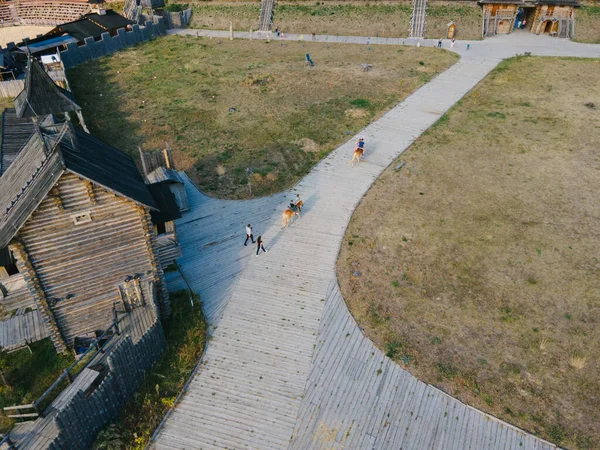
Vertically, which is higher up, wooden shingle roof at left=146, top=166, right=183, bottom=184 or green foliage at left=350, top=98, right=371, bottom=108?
wooden shingle roof at left=146, top=166, right=183, bottom=184

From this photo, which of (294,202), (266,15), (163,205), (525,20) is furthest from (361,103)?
(525,20)

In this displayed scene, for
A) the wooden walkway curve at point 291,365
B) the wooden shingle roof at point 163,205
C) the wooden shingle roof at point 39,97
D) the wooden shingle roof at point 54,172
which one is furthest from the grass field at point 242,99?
the wooden shingle roof at point 54,172

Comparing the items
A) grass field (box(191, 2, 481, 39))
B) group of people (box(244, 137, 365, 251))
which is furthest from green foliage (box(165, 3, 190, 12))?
group of people (box(244, 137, 365, 251))

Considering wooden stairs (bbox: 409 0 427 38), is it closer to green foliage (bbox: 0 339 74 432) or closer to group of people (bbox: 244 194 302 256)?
group of people (bbox: 244 194 302 256)

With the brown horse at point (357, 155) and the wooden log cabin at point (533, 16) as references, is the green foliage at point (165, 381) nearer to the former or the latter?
the brown horse at point (357, 155)

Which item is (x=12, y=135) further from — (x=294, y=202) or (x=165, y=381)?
(x=165, y=381)

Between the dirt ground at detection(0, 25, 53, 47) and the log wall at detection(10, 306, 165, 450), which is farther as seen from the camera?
the dirt ground at detection(0, 25, 53, 47)

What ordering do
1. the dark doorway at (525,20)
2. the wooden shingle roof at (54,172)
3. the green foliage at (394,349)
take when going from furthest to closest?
the dark doorway at (525,20)
the green foliage at (394,349)
the wooden shingle roof at (54,172)
